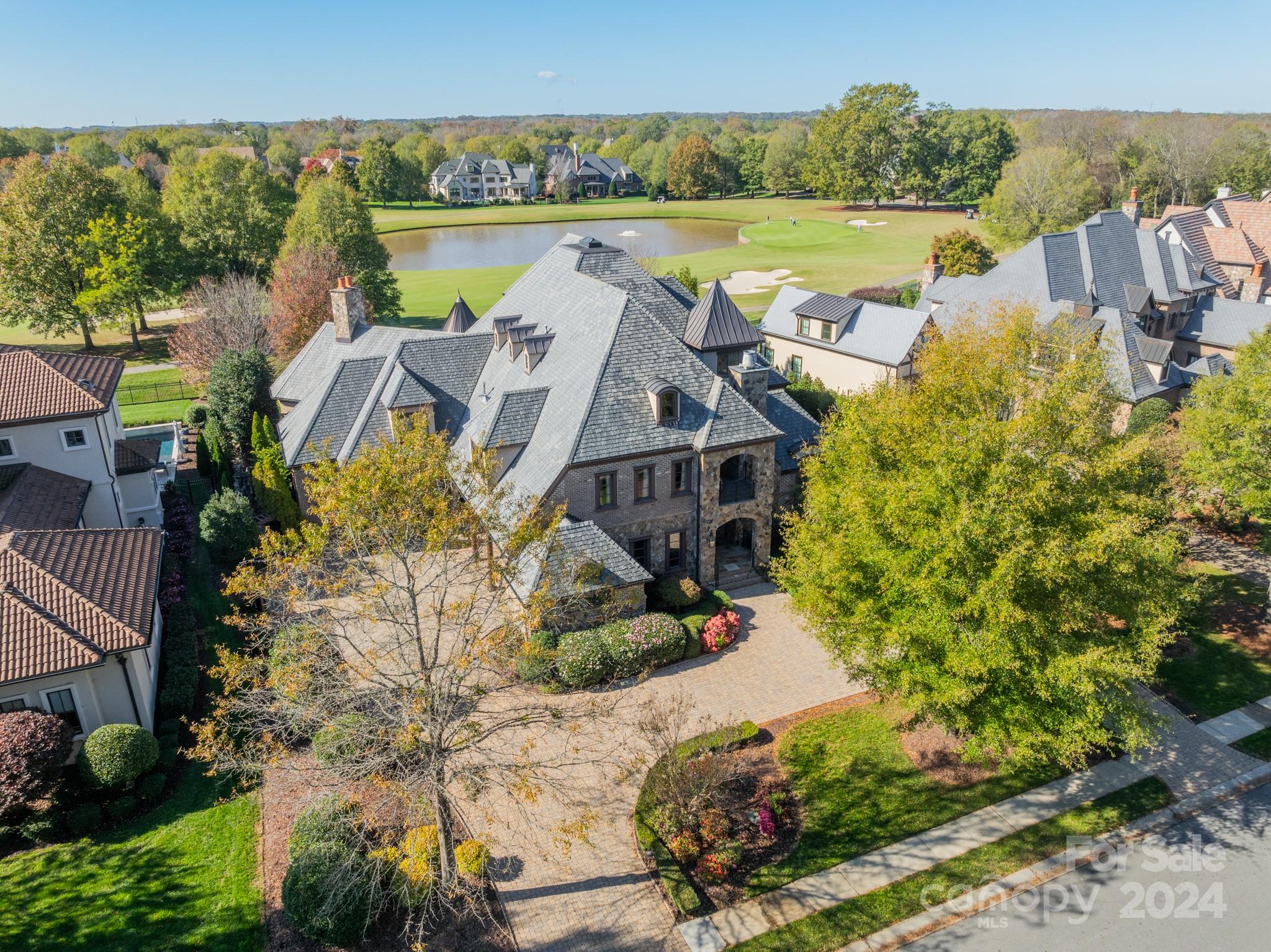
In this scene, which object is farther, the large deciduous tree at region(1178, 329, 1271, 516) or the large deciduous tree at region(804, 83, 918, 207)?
the large deciduous tree at region(804, 83, 918, 207)

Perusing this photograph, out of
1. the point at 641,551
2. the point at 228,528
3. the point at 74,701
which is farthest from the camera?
the point at 228,528

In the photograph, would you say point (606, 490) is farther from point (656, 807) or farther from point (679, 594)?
point (656, 807)

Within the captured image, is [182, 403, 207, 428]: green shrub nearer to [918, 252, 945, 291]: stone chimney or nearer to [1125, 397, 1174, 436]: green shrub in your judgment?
[918, 252, 945, 291]: stone chimney

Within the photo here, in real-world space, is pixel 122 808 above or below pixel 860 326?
below

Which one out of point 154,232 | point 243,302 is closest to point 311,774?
point 243,302

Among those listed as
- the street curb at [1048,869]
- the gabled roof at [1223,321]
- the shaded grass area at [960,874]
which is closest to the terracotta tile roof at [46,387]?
the shaded grass area at [960,874]

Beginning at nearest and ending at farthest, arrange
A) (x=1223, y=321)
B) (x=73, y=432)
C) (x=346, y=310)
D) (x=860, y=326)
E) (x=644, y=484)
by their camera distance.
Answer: (x=644, y=484) < (x=73, y=432) < (x=346, y=310) < (x=860, y=326) < (x=1223, y=321)

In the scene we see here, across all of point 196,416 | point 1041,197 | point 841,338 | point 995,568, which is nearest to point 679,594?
point 995,568

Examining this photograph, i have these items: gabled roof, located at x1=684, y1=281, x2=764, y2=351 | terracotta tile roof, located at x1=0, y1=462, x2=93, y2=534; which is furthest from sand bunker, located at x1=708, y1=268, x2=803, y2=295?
terracotta tile roof, located at x1=0, y1=462, x2=93, y2=534
